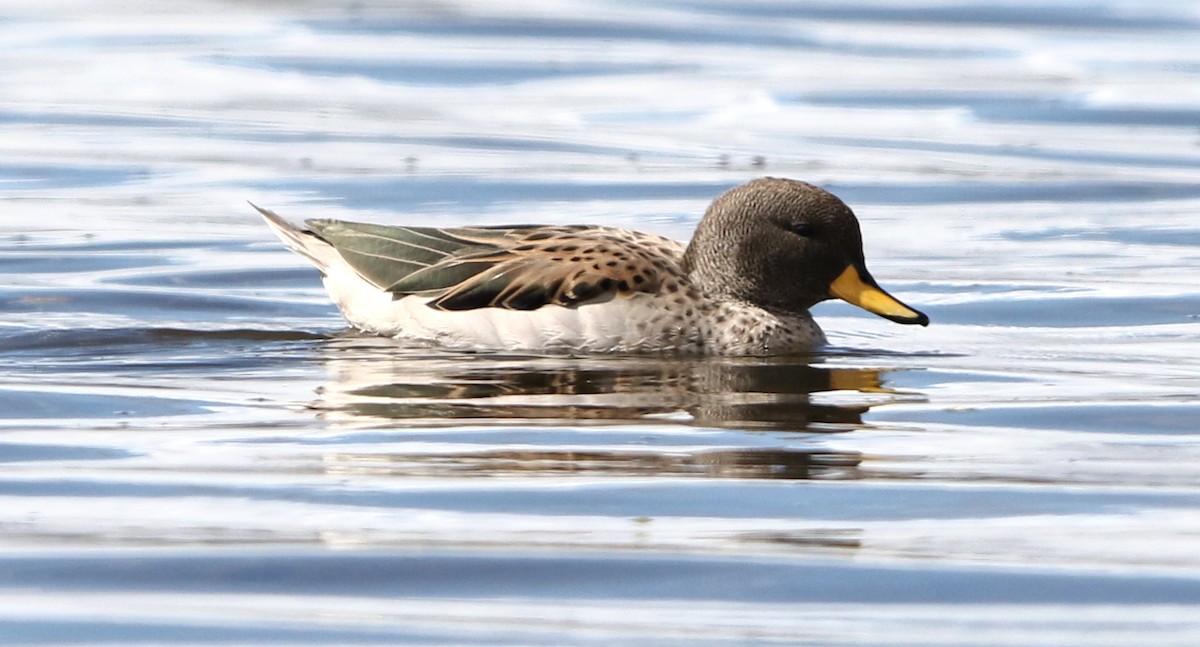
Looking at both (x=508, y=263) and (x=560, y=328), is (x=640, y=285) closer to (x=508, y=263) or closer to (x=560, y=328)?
Result: (x=560, y=328)

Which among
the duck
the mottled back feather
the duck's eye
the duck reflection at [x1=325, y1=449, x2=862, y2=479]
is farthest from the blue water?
the duck's eye

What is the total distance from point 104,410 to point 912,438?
115 inches

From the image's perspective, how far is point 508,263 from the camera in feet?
33.9

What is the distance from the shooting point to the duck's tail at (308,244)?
36.1 ft

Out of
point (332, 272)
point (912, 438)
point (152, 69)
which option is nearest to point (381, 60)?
point (152, 69)

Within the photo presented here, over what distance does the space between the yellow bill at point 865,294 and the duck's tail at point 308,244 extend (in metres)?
2.31

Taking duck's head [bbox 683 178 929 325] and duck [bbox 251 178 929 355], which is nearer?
duck [bbox 251 178 929 355]

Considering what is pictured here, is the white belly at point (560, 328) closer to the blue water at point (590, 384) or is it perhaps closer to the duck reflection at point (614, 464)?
the blue water at point (590, 384)

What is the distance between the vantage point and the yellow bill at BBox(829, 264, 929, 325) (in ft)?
33.3

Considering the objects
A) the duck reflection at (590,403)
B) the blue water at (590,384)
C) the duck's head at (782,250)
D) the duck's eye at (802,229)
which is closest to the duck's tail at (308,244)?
the blue water at (590,384)

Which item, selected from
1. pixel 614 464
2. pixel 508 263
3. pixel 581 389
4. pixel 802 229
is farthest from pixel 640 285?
pixel 614 464

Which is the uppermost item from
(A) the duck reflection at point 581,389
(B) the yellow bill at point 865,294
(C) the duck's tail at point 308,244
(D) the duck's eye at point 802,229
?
(D) the duck's eye at point 802,229

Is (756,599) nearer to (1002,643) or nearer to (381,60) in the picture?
(1002,643)

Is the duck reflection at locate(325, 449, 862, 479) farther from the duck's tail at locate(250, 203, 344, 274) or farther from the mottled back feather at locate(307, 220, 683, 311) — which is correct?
the duck's tail at locate(250, 203, 344, 274)
